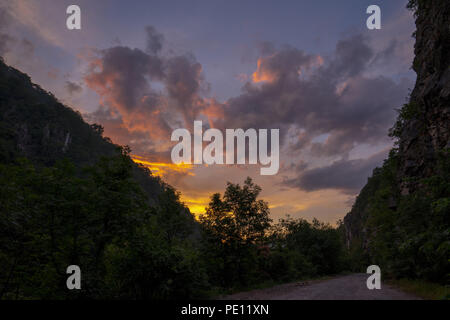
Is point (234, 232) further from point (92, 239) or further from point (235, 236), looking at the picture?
point (92, 239)

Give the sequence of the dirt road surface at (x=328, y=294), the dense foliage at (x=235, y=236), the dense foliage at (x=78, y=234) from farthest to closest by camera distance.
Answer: the dense foliage at (x=235, y=236), the dirt road surface at (x=328, y=294), the dense foliage at (x=78, y=234)

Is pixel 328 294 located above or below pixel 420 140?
below

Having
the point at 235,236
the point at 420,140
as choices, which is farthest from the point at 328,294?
the point at 420,140

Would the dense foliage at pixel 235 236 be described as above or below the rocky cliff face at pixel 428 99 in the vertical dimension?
below

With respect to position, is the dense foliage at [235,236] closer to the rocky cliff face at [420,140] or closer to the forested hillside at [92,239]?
the forested hillside at [92,239]

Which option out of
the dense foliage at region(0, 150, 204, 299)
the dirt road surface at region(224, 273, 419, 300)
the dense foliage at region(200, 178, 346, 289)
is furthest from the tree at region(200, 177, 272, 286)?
the dense foliage at region(0, 150, 204, 299)

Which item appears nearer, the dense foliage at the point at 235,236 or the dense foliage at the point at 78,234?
the dense foliage at the point at 78,234

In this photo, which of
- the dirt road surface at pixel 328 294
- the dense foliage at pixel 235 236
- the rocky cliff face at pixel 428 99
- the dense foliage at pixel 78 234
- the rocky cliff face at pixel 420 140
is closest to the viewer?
the dense foliage at pixel 78 234

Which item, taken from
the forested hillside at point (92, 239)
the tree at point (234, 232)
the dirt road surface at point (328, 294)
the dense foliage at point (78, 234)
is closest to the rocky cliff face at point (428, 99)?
the dirt road surface at point (328, 294)

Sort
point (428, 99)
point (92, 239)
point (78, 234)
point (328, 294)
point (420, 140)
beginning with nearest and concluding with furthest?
point (78, 234), point (92, 239), point (328, 294), point (428, 99), point (420, 140)

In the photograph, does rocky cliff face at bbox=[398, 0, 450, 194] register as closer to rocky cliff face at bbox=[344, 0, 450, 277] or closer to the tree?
rocky cliff face at bbox=[344, 0, 450, 277]
